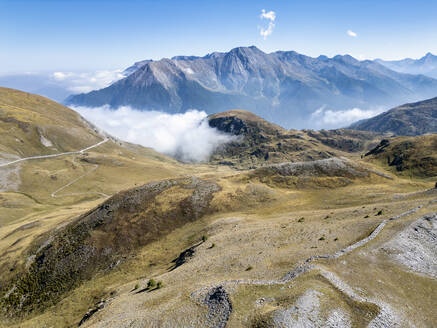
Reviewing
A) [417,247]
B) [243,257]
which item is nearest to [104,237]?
[243,257]

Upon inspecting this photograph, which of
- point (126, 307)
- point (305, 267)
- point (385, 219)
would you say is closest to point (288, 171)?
point (385, 219)

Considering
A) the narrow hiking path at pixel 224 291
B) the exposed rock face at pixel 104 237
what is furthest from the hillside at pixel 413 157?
the narrow hiking path at pixel 224 291

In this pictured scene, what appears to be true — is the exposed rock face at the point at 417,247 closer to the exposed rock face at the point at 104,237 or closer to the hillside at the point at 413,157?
the exposed rock face at the point at 104,237

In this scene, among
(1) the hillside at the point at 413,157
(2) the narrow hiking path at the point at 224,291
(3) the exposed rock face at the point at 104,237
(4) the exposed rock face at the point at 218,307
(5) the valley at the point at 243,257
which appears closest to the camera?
(4) the exposed rock face at the point at 218,307

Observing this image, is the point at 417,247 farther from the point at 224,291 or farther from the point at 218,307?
the point at 218,307

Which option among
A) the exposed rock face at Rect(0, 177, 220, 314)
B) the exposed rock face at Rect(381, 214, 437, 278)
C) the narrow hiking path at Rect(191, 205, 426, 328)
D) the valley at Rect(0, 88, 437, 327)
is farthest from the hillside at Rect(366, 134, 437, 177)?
the narrow hiking path at Rect(191, 205, 426, 328)

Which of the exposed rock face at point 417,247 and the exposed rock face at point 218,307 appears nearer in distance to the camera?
the exposed rock face at point 218,307

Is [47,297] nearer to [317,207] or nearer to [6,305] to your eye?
[6,305]

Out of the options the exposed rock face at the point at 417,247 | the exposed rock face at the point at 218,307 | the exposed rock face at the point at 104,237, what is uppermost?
the exposed rock face at the point at 417,247

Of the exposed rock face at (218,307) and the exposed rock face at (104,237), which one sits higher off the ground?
the exposed rock face at (218,307)
